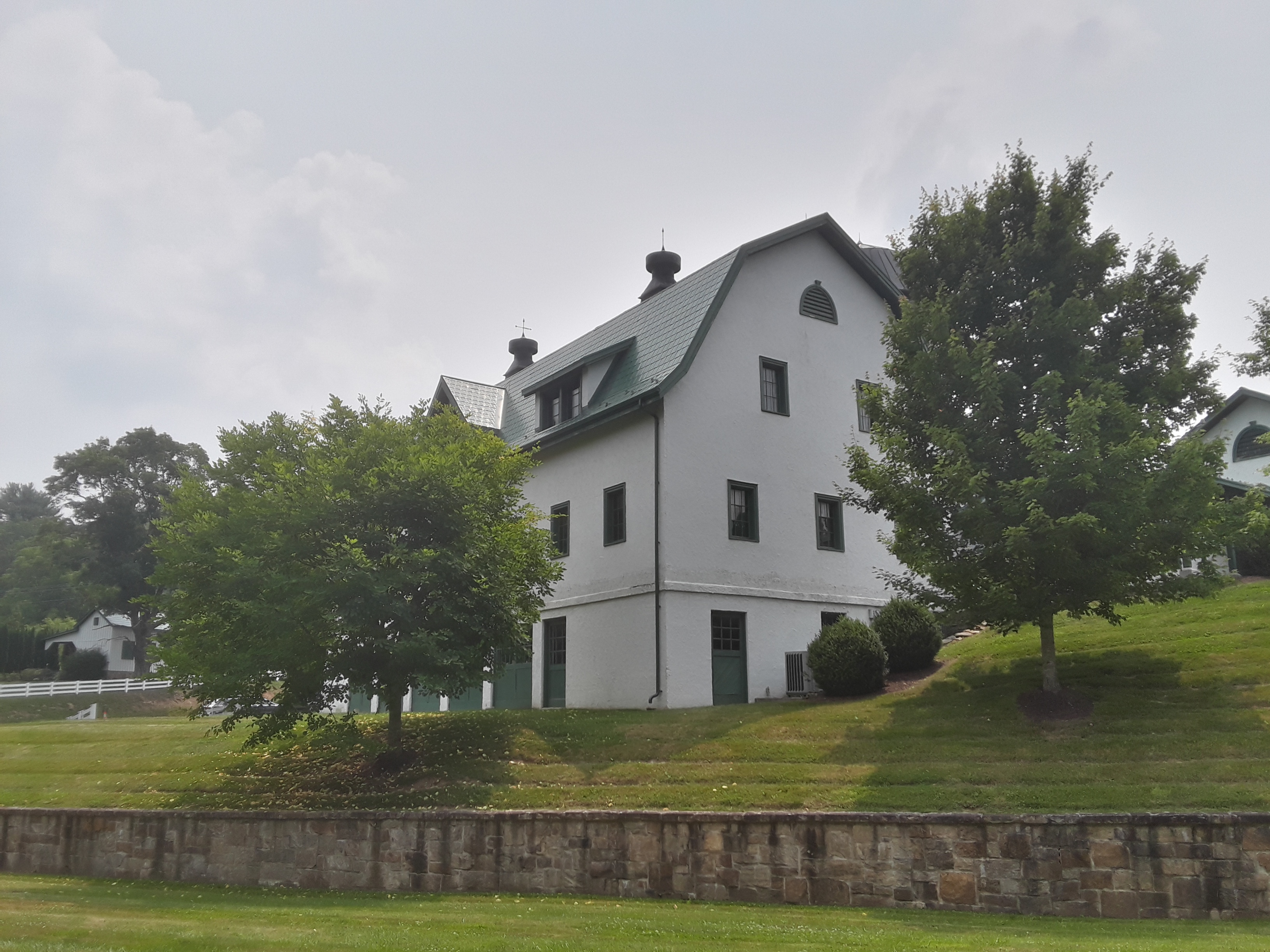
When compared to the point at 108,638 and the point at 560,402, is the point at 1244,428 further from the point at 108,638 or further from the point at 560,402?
the point at 108,638

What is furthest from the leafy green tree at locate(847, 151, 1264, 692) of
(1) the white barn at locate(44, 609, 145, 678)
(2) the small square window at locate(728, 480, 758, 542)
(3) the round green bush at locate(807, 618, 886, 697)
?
(1) the white barn at locate(44, 609, 145, 678)

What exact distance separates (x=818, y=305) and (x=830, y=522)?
18.6 feet

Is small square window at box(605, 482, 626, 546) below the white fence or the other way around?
the other way around

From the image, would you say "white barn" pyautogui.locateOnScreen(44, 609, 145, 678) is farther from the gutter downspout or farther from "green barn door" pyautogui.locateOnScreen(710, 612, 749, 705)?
"green barn door" pyautogui.locateOnScreen(710, 612, 749, 705)

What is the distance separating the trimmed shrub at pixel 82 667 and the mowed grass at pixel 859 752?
27477 mm

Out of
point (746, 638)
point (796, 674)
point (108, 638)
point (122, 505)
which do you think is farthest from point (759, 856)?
point (108, 638)

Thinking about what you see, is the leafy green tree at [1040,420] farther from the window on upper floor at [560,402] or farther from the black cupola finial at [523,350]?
the black cupola finial at [523,350]

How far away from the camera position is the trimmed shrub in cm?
4778

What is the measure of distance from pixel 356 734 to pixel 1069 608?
1272 cm

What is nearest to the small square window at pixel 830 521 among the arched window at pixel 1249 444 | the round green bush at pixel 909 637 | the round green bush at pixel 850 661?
the round green bush at pixel 909 637

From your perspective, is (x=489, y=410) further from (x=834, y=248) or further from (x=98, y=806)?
(x=98, y=806)

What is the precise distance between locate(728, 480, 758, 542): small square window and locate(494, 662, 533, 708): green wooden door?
6810 mm

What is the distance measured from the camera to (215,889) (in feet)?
47.8

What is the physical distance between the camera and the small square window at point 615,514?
23703 mm
